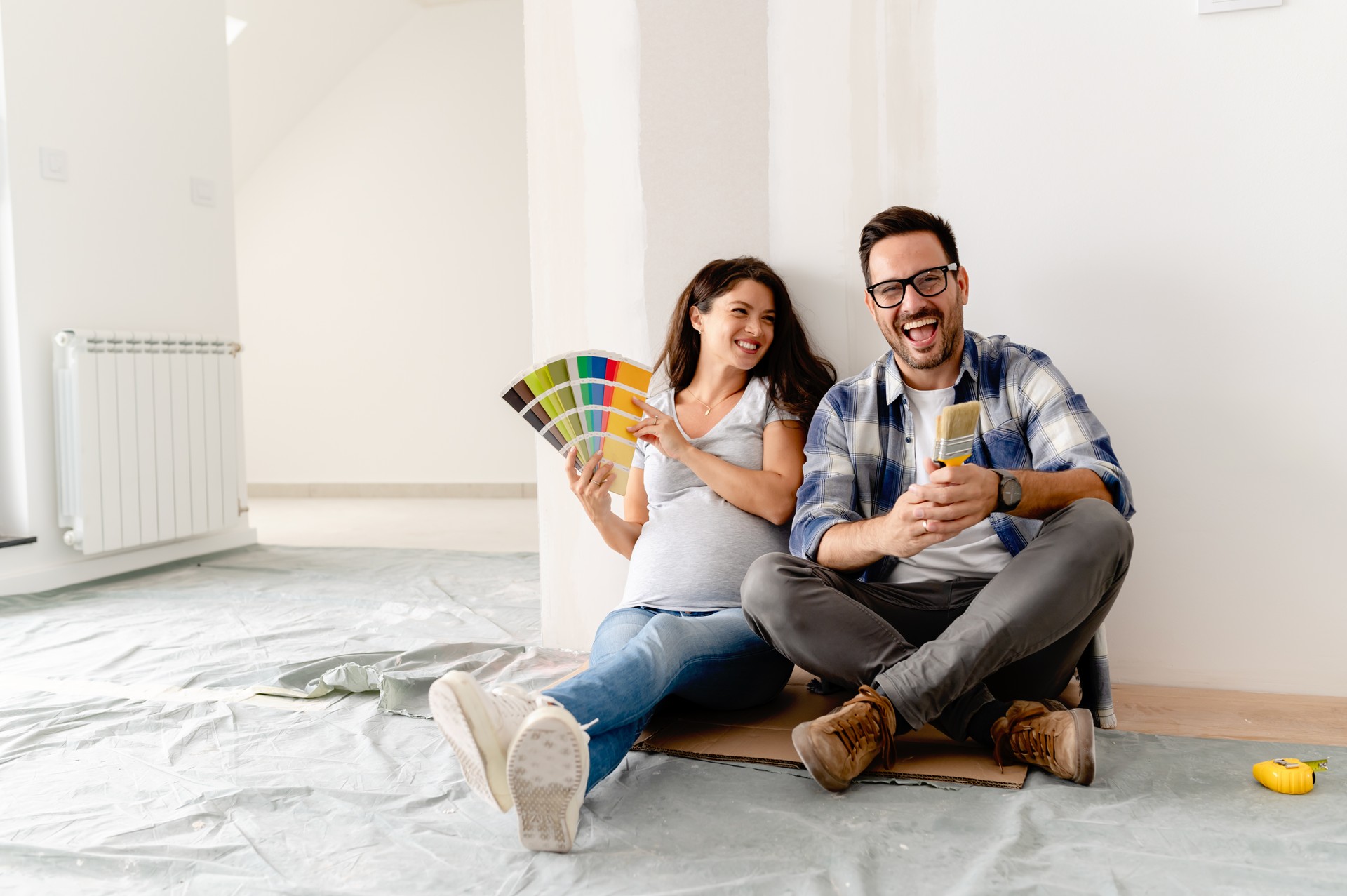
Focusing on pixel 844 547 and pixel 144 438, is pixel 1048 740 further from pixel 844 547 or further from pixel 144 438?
pixel 144 438

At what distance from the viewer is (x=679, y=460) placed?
6.52 feet

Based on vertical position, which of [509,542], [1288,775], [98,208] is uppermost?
[98,208]

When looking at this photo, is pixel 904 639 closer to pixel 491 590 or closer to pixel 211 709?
pixel 211 709

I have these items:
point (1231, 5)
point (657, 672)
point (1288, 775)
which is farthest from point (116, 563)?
point (1231, 5)

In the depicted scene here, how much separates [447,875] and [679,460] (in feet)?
3.07

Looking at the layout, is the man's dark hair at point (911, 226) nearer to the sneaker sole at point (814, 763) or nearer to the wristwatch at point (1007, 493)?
the wristwatch at point (1007, 493)

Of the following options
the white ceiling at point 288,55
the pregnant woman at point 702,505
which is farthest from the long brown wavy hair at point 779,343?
the white ceiling at point 288,55

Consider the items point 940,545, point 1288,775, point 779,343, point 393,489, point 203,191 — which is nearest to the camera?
point 1288,775

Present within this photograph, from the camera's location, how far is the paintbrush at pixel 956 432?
57.7 inches

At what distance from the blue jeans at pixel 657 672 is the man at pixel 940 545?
10 cm

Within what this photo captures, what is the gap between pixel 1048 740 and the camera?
1.52m

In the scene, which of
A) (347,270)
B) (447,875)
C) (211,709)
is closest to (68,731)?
(211,709)

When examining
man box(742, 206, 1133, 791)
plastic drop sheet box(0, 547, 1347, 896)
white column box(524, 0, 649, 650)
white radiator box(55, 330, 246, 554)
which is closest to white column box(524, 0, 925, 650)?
white column box(524, 0, 649, 650)

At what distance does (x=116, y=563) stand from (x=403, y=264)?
9.65 ft
